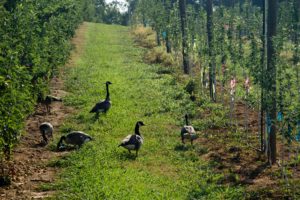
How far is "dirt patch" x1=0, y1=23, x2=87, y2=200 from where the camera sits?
14344mm

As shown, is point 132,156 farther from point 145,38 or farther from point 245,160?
point 145,38

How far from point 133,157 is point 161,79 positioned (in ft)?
58.1

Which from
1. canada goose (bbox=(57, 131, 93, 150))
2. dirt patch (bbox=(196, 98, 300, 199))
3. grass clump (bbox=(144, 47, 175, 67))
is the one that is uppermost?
grass clump (bbox=(144, 47, 175, 67))

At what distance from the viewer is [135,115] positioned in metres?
24.0

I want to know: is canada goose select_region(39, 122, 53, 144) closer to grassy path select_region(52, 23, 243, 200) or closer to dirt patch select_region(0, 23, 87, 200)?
dirt patch select_region(0, 23, 87, 200)

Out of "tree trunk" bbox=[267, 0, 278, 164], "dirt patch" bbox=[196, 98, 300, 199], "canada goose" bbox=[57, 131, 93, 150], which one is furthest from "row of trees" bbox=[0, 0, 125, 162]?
"tree trunk" bbox=[267, 0, 278, 164]

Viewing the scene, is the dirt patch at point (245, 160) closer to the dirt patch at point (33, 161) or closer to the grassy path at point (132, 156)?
the grassy path at point (132, 156)

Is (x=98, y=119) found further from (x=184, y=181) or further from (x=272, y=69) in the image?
(x=272, y=69)

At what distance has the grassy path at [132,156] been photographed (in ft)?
47.0

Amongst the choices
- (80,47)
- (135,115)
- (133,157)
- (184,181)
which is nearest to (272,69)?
(184,181)

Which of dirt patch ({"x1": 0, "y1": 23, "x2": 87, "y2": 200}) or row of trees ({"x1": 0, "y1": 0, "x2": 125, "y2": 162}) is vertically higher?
row of trees ({"x1": 0, "y1": 0, "x2": 125, "y2": 162})

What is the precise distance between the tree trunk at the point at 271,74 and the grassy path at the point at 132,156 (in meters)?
2.51

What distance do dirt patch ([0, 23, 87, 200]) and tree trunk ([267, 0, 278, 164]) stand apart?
7.92 meters

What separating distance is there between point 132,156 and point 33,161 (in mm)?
3825
